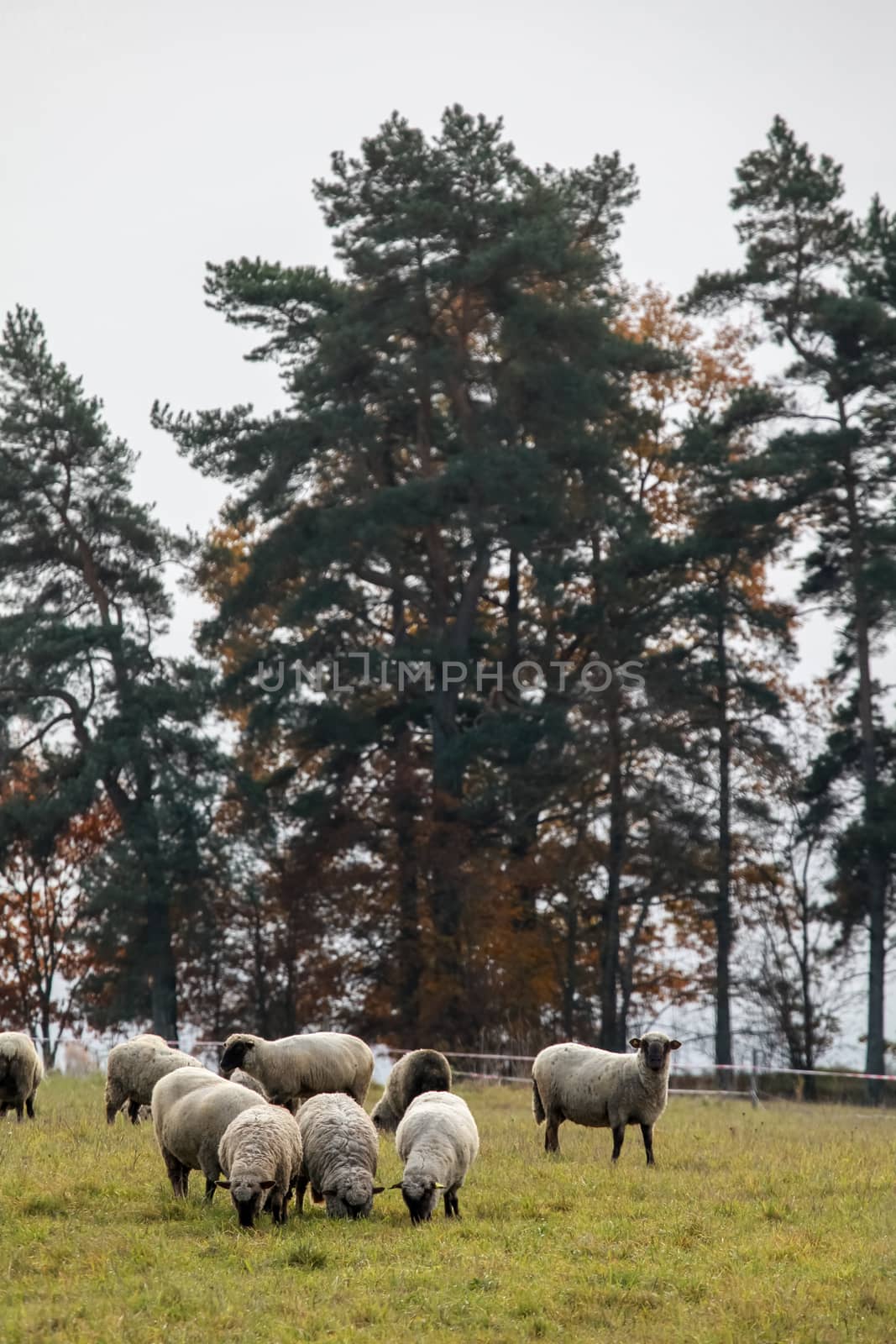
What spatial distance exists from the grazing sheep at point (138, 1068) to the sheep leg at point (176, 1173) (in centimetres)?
367

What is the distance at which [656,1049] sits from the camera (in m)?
17.2

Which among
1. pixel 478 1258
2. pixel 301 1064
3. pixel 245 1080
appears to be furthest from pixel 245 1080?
pixel 478 1258

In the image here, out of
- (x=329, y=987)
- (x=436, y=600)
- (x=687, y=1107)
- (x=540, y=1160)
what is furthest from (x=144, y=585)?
(x=540, y=1160)

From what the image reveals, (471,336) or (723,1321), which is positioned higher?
(471,336)

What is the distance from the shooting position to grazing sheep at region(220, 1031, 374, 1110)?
A: 17.2 meters

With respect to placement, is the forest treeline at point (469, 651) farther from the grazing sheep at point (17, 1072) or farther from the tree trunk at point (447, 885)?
the grazing sheep at point (17, 1072)

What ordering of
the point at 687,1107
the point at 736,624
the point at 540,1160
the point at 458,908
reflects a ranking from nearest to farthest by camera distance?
1. the point at 540,1160
2. the point at 687,1107
3. the point at 458,908
4. the point at 736,624

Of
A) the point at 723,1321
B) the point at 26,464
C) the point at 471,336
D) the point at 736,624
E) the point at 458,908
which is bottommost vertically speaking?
the point at 723,1321

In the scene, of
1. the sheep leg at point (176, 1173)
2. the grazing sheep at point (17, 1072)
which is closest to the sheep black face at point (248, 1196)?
the sheep leg at point (176, 1173)

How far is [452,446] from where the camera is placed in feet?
144

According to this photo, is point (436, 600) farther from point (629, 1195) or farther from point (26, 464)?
point (629, 1195)

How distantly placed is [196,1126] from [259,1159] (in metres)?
1.03

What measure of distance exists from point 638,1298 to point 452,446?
3355 centimetres

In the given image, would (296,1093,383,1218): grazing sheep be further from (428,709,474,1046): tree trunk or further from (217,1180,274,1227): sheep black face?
(428,709,474,1046): tree trunk
